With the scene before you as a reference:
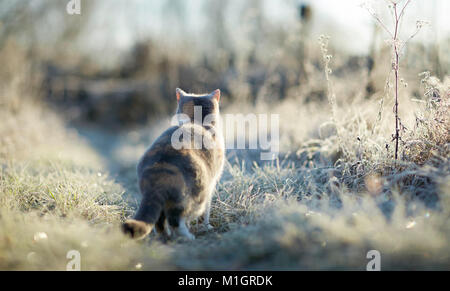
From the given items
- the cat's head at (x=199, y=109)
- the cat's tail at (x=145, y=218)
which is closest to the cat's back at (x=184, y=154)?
the cat's tail at (x=145, y=218)

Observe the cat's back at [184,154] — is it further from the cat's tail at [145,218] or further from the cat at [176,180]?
the cat's tail at [145,218]

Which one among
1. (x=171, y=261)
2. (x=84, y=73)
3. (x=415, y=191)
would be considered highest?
(x=84, y=73)

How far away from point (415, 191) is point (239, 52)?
27.1 ft

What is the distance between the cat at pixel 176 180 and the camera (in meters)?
2.11

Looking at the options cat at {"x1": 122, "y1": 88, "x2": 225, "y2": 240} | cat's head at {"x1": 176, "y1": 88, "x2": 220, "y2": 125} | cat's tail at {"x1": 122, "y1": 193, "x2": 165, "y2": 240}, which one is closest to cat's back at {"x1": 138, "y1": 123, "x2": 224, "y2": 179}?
cat at {"x1": 122, "y1": 88, "x2": 225, "y2": 240}

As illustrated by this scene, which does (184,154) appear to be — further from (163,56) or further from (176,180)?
(163,56)

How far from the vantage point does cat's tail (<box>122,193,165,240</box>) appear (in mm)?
1929

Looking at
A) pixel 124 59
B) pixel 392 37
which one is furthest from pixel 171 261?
pixel 124 59

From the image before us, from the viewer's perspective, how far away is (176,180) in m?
2.23

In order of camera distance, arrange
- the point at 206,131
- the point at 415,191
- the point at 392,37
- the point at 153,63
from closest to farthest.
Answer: the point at 415,191, the point at 392,37, the point at 206,131, the point at 153,63

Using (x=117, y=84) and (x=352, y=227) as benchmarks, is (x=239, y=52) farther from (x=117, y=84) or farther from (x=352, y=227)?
(x=352, y=227)

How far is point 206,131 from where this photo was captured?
9.51 feet

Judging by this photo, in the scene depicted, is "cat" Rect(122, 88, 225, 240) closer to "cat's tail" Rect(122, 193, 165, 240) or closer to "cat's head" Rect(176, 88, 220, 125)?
"cat's tail" Rect(122, 193, 165, 240)

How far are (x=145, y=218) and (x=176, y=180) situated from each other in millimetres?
331
